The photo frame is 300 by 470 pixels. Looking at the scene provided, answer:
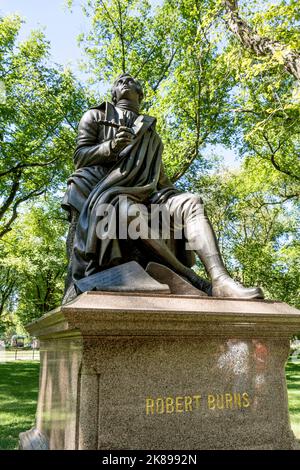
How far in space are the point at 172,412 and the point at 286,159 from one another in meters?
15.5

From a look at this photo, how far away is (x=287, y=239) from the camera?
27.9 metres

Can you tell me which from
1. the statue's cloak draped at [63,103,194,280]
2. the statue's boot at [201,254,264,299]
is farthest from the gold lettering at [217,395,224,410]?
the statue's cloak draped at [63,103,194,280]

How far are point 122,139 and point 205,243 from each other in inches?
54.3

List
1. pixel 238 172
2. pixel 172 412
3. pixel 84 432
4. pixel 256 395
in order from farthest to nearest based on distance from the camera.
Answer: pixel 238 172, pixel 256 395, pixel 172 412, pixel 84 432

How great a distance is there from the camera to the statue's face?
5.12m

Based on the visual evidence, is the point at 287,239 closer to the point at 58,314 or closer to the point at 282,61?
the point at 282,61

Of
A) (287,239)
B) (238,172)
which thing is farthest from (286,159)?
(287,239)

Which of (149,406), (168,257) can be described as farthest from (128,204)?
(149,406)

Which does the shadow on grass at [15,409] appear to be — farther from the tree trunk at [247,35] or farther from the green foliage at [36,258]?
the green foliage at [36,258]

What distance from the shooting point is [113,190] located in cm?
395

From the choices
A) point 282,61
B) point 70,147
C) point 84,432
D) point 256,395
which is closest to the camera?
point 84,432

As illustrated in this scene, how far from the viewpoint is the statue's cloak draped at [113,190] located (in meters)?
3.71

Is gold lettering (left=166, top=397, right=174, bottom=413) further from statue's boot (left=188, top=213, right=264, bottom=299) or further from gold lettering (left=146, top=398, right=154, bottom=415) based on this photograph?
statue's boot (left=188, top=213, right=264, bottom=299)

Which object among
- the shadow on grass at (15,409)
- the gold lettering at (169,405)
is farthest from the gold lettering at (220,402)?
the shadow on grass at (15,409)
